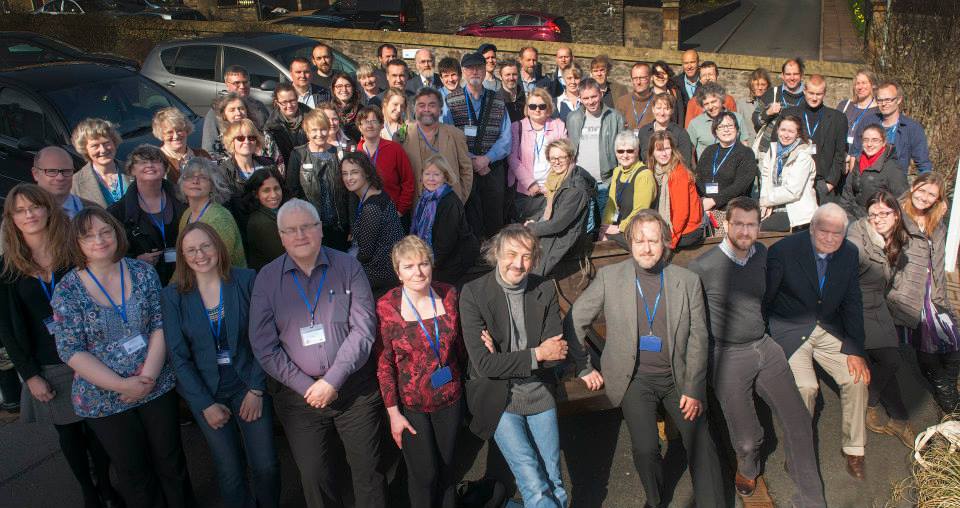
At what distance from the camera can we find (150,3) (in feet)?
81.9

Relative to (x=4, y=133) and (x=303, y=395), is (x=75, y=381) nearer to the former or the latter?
(x=303, y=395)

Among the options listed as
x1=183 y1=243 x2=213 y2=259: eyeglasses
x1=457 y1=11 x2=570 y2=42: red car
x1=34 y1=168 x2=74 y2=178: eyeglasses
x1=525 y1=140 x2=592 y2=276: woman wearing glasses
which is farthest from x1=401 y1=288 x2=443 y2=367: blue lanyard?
x1=457 y1=11 x2=570 y2=42: red car

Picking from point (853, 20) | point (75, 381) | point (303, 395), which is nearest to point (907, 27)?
point (303, 395)

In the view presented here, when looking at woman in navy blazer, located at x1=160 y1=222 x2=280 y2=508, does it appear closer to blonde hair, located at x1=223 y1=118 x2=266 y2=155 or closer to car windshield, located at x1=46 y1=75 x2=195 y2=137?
blonde hair, located at x1=223 y1=118 x2=266 y2=155

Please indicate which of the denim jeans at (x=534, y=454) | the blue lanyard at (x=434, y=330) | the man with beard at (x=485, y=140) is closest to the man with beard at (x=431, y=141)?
the man with beard at (x=485, y=140)

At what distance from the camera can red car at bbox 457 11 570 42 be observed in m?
22.0

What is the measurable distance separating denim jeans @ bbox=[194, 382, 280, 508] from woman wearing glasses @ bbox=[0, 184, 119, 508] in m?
0.84

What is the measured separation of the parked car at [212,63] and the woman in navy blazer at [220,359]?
290 inches

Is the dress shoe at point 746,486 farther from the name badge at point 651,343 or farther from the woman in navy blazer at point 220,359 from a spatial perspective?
the woman in navy blazer at point 220,359

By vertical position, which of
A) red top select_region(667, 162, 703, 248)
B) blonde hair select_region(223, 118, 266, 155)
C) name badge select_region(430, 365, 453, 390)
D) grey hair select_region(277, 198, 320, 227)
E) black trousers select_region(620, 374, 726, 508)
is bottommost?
black trousers select_region(620, 374, 726, 508)

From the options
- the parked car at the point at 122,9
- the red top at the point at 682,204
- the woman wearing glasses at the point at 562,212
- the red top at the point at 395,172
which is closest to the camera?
the woman wearing glasses at the point at 562,212

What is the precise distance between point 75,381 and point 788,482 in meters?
4.19

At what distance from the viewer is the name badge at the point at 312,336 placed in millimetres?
3979

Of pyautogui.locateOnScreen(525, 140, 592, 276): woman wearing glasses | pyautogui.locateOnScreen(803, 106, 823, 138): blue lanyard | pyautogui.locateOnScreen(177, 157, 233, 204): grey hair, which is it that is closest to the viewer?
pyautogui.locateOnScreen(177, 157, 233, 204): grey hair
